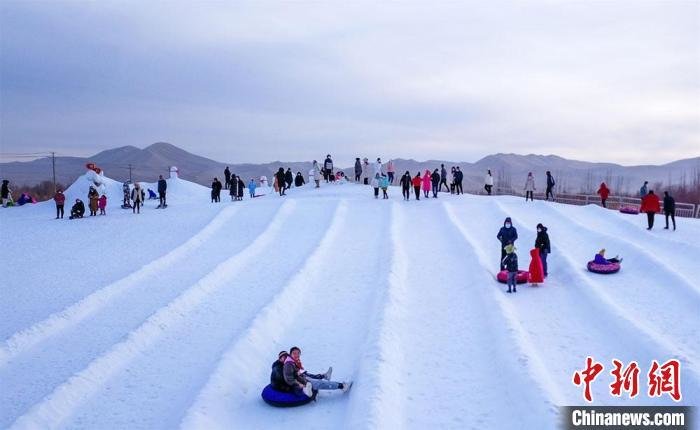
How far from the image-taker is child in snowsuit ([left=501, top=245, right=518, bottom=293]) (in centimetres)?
1494

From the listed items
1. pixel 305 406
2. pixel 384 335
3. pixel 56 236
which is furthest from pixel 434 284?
pixel 56 236

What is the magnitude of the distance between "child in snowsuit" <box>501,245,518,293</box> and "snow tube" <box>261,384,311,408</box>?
742 centimetres

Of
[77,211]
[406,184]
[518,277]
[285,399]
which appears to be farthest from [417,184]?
[285,399]

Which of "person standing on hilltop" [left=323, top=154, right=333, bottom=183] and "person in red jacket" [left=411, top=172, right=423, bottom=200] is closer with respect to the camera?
"person in red jacket" [left=411, top=172, right=423, bottom=200]

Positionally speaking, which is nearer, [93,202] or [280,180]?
[93,202]

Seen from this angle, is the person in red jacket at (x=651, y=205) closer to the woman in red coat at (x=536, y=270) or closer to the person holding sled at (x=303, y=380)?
the woman in red coat at (x=536, y=270)

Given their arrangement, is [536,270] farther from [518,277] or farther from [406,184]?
[406,184]

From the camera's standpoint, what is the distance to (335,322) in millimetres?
13617

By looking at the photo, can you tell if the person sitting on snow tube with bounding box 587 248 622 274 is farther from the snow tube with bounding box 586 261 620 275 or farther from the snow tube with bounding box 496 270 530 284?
the snow tube with bounding box 496 270 530 284

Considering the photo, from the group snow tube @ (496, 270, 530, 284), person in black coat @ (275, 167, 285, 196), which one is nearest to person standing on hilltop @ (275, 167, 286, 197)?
person in black coat @ (275, 167, 285, 196)

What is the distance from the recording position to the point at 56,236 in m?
24.6

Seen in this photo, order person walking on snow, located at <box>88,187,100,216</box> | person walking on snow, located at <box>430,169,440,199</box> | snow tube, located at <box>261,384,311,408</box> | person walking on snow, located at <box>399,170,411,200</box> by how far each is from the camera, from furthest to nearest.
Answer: person walking on snow, located at <box>430,169,440,199</box>
person walking on snow, located at <box>399,170,411,200</box>
person walking on snow, located at <box>88,187,100,216</box>
snow tube, located at <box>261,384,311,408</box>

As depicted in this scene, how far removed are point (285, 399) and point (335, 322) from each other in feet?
13.7

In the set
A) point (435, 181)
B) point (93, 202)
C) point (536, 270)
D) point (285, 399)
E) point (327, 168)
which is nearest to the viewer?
point (285, 399)
